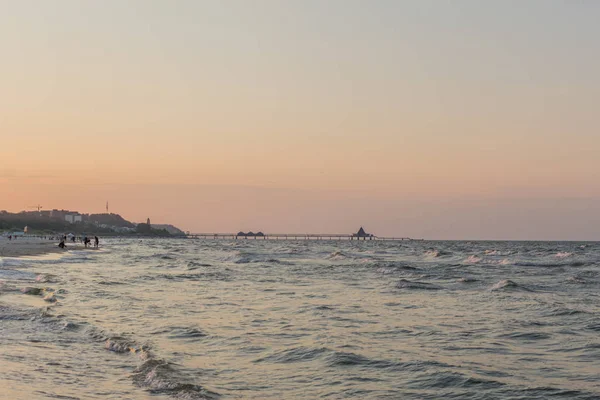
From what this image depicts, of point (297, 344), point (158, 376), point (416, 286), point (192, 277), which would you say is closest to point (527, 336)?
point (297, 344)

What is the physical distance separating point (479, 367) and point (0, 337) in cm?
1153

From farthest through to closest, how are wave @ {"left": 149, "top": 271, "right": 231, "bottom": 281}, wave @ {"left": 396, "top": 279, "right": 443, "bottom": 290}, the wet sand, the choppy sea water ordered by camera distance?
1. the wet sand
2. wave @ {"left": 149, "top": 271, "right": 231, "bottom": 281}
3. wave @ {"left": 396, "top": 279, "right": 443, "bottom": 290}
4. the choppy sea water

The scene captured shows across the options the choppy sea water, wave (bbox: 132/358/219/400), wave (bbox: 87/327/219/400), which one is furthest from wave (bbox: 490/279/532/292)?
wave (bbox: 132/358/219/400)

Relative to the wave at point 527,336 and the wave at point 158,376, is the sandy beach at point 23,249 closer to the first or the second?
the wave at point 158,376

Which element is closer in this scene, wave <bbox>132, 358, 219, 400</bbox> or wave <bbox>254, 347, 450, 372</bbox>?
wave <bbox>132, 358, 219, 400</bbox>

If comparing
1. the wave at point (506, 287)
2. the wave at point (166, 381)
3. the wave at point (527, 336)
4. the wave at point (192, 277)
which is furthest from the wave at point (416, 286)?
the wave at point (166, 381)

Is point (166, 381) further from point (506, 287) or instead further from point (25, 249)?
point (25, 249)

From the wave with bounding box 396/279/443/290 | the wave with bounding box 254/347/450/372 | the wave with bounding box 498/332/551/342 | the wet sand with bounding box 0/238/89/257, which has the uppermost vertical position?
the wave with bounding box 498/332/551/342

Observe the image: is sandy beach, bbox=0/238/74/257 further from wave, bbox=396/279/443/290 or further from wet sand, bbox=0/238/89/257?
wave, bbox=396/279/443/290

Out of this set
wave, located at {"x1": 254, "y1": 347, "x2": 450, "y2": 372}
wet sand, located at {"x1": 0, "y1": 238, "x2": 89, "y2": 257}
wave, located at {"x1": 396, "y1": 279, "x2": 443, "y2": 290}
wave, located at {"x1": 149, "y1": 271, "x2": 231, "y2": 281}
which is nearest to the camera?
wave, located at {"x1": 254, "y1": 347, "x2": 450, "y2": 372}

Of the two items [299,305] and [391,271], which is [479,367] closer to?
[299,305]

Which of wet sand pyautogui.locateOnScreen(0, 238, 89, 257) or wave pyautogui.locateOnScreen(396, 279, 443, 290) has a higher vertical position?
wave pyautogui.locateOnScreen(396, 279, 443, 290)

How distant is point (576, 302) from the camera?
2745 centimetres

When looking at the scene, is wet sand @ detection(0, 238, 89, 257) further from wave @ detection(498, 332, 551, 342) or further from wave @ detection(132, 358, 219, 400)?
wave @ detection(498, 332, 551, 342)
